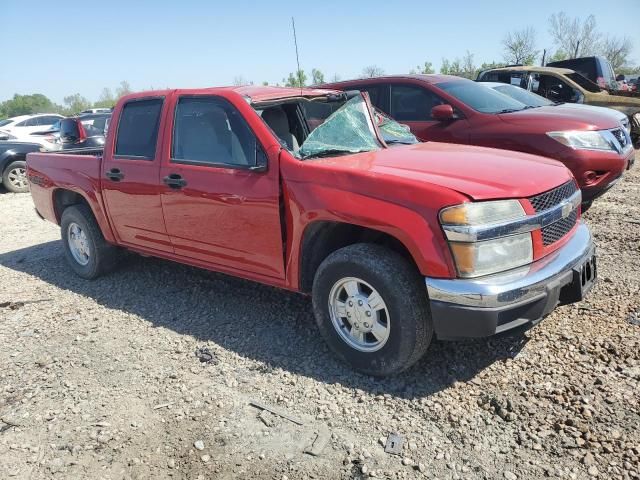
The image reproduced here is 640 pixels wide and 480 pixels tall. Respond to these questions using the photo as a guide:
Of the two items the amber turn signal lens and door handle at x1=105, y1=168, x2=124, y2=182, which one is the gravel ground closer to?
the amber turn signal lens

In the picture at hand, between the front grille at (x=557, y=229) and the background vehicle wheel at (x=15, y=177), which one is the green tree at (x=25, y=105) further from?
the front grille at (x=557, y=229)

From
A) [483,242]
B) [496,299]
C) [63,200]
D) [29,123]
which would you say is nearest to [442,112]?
[483,242]

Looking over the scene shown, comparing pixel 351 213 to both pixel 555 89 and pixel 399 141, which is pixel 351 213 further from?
pixel 555 89

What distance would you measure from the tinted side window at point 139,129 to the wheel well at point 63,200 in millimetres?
1219

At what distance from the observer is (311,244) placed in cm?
335

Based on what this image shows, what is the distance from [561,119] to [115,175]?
482 centimetres

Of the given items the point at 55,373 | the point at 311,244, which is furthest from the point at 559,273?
the point at 55,373

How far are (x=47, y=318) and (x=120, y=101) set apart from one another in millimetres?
2050

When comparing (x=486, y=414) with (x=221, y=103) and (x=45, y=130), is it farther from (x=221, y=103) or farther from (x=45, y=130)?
(x=45, y=130)

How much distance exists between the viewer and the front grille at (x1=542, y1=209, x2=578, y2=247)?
9.77 ft

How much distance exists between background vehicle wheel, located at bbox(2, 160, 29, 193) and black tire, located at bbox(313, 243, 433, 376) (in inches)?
424

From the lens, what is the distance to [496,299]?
8.77 feet

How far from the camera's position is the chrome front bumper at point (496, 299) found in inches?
105

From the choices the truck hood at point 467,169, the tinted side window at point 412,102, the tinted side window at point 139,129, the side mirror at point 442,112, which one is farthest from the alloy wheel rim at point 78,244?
the side mirror at point 442,112
